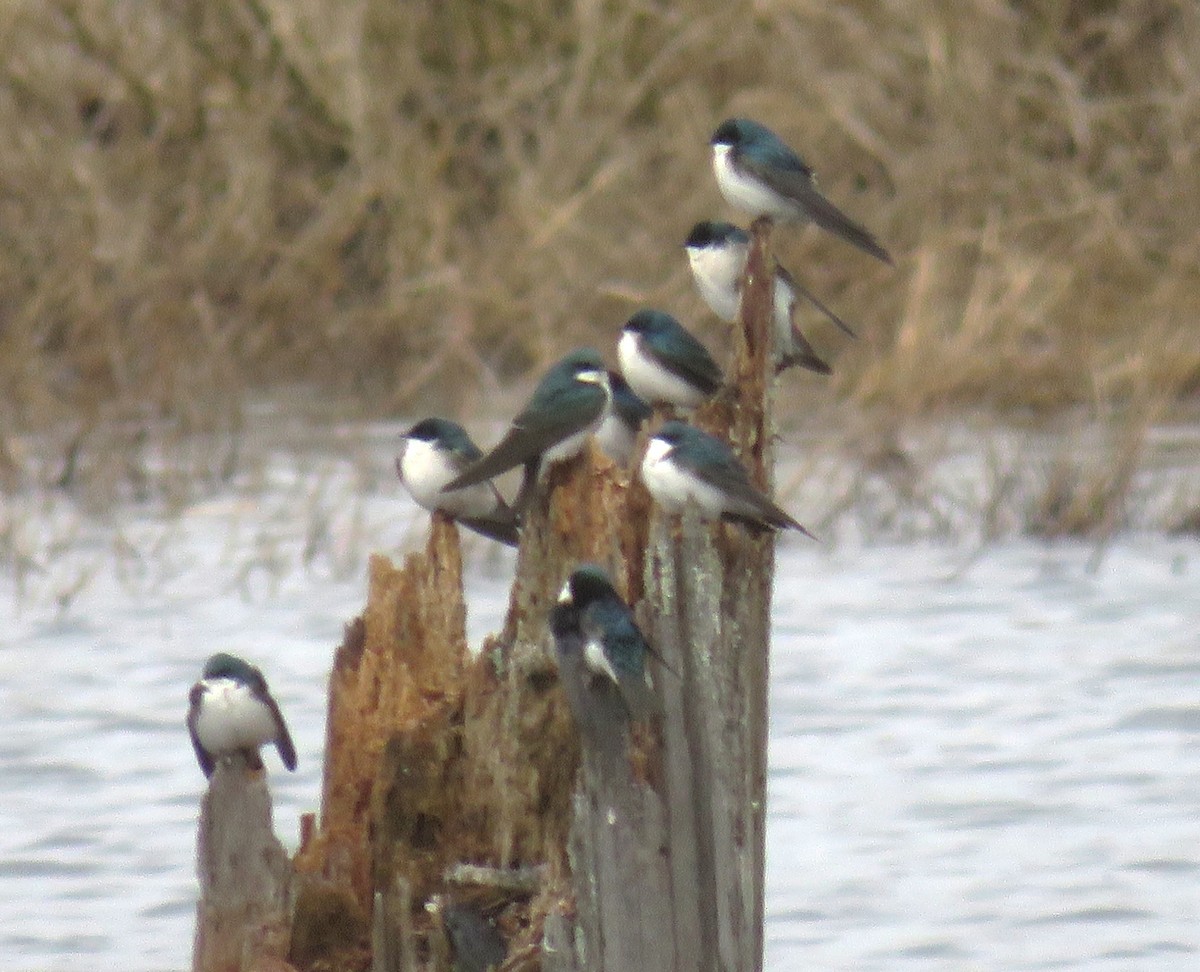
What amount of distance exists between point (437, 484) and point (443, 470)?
4 cm

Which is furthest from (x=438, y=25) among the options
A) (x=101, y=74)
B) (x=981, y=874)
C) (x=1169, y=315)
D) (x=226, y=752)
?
(x=226, y=752)

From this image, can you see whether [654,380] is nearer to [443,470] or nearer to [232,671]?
[443,470]

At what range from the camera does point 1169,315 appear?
48.2 feet

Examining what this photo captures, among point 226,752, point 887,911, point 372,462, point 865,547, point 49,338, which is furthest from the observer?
point 49,338

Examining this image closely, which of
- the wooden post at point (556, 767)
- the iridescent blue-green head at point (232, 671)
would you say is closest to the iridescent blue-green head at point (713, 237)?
the wooden post at point (556, 767)

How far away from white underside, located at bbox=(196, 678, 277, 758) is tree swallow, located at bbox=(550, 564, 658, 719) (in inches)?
61.5

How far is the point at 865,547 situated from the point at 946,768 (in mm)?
3324

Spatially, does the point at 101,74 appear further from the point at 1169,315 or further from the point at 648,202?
the point at 1169,315

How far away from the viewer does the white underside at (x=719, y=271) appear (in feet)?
24.1

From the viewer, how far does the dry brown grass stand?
15.2 m

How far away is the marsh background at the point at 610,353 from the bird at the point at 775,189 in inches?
87.3

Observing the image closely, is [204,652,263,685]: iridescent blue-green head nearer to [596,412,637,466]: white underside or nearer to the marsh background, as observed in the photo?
[596,412,637,466]: white underside

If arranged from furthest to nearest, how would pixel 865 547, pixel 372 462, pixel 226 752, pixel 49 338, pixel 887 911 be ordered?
pixel 49 338, pixel 372 462, pixel 865 547, pixel 887 911, pixel 226 752

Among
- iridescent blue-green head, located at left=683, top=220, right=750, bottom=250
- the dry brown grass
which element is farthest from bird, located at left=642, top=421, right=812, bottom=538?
the dry brown grass
